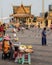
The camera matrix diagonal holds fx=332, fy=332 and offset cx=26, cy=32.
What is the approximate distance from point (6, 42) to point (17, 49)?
77 centimetres

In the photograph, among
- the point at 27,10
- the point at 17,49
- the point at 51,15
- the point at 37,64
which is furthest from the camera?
the point at 27,10

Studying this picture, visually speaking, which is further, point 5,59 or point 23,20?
point 23,20

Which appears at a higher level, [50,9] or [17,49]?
[17,49]

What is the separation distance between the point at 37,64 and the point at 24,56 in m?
0.84

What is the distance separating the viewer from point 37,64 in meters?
13.2

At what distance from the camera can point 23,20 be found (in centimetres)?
10906

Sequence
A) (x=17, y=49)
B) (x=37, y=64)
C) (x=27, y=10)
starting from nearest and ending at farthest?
(x=37, y=64)
(x=17, y=49)
(x=27, y=10)

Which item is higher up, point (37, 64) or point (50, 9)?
point (37, 64)

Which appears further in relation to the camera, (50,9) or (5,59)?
(50,9)

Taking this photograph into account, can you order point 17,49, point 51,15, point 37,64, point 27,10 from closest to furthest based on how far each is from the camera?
point 37,64 < point 17,49 < point 51,15 < point 27,10

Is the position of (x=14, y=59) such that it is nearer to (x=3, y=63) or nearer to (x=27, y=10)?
(x=3, y=63)

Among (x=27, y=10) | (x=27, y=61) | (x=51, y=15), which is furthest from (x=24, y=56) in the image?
(x=27, y=10)

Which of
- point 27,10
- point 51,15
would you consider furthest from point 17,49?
point 27,10

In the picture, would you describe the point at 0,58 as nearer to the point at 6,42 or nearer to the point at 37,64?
the point at 6,42
